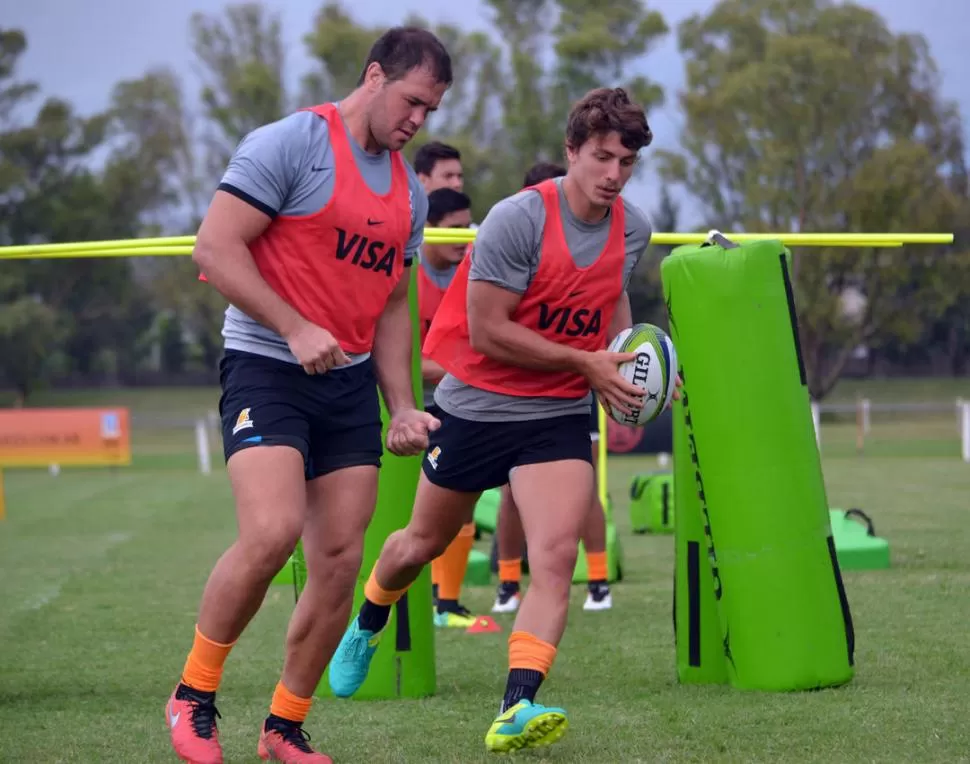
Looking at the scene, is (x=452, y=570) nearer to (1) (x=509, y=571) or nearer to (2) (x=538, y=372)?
(1) (x=509, y=571)

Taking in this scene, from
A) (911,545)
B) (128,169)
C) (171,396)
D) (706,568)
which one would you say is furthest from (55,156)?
(706,568)

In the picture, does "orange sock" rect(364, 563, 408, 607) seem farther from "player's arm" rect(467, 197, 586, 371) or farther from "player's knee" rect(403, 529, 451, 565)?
"player's arm" rect(467, 197, 586, 371)

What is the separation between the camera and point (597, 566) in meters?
7.68

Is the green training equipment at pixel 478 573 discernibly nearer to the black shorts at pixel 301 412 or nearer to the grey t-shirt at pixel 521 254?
the grey t-shirt at pixel 521 254

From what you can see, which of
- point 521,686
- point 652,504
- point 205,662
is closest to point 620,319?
point 521,686

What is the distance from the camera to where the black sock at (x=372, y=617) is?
16.1 ft

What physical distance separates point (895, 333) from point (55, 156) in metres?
27.2

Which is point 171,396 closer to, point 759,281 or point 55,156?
point 55,156

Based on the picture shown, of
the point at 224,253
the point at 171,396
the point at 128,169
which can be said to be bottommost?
the point at 171,396

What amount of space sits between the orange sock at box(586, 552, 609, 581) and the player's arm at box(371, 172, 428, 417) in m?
3.59

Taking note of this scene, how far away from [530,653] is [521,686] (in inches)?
4.0

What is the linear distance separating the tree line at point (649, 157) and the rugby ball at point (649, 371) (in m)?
31.9

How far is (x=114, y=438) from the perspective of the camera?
2416cm

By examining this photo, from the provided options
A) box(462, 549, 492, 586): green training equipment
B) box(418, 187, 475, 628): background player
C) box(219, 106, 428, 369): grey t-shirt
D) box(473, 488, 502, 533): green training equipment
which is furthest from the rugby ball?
box(473, 488, 502, 533): green training equipment
